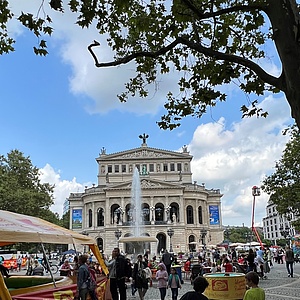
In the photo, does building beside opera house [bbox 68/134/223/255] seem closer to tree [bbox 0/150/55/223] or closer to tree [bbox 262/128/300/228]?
tree [bbox 0/150/55/223]

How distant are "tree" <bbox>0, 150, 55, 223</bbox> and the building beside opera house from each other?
22.1m

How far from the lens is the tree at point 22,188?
47.0 metres

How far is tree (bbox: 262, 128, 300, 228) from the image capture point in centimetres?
2595

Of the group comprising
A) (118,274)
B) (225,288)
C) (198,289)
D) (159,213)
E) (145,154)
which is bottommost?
(225,288)

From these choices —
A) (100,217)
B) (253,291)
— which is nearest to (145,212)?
(100,217)

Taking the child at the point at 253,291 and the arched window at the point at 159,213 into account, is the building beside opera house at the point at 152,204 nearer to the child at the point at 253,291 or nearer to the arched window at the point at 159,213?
the arched window at the point at 159,213

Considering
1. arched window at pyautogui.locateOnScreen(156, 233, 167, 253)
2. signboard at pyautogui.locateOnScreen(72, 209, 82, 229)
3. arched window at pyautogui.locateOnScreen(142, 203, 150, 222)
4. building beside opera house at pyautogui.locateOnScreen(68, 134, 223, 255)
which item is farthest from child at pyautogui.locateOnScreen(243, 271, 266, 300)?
→ signboard at pyautogui.locateOnScreen(72, 209, 82, 229)

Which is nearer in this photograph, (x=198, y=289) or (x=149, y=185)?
(x=198, y=289)

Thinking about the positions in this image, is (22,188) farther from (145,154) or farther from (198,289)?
(198,289)

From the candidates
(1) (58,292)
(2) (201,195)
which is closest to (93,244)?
(1) (58,292)

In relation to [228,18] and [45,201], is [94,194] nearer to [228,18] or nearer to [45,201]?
[45,201]

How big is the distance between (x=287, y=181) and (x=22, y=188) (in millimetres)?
35763

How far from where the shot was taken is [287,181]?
87.9 feet

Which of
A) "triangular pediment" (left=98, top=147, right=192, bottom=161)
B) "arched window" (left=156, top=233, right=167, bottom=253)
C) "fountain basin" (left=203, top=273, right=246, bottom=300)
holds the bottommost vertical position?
"fountain basin" (left=203, top=273, right=246, bottom=300)
